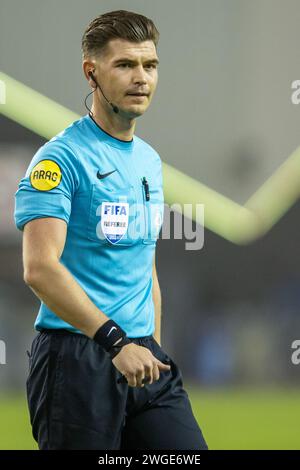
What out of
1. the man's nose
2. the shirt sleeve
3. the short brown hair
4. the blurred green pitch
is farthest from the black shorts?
the blurred green pitch

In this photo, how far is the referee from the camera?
2.43m

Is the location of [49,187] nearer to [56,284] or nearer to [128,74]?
[56,284]

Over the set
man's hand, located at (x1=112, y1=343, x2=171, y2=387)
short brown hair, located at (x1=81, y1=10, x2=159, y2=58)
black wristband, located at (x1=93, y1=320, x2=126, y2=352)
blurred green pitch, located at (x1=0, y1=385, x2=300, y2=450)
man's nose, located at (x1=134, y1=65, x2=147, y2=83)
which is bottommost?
blurred green pitch, located at (x1=0, y1=385, x2=300, y2=450)

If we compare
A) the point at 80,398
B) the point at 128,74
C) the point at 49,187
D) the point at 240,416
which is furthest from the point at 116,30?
the point at 240,416

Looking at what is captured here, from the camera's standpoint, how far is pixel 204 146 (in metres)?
6.33

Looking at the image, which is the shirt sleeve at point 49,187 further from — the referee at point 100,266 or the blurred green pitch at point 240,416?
the blurred green pitch at point 240,416

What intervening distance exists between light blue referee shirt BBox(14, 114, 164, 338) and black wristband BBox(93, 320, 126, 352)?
0.20 metres

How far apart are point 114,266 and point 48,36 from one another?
3937 mm

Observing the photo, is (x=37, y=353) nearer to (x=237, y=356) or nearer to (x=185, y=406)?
(x=185, y=406)

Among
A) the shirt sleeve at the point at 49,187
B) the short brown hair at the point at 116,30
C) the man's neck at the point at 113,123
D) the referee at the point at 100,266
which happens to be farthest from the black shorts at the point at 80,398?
the short brown hair at the point at 116,30

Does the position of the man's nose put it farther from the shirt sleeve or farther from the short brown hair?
the shirt sleeve

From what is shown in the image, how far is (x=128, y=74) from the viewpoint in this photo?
106 inches

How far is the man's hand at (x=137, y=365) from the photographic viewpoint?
2.29 m

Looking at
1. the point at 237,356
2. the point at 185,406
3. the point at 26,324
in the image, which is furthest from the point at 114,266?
the point at 237,356
